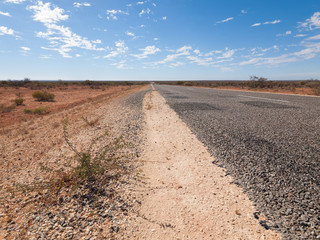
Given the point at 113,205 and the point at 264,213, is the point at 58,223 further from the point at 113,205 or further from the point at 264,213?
the point at 264,213

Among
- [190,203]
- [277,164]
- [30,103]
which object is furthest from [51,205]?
[30,103]

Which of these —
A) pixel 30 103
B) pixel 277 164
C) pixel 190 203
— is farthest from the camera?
pixel 30 103

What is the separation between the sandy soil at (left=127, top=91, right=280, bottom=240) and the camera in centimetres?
185

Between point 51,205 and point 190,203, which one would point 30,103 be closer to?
point 51,205

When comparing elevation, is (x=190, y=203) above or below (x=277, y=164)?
below

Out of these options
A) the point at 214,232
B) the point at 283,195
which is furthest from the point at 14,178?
the point at 283,195

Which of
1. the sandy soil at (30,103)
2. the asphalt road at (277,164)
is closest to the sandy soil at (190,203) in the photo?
the asphalt road at (277,164)

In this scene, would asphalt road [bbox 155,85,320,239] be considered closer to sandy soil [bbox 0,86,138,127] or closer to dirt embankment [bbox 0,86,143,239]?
dirt embankment [bbox 0,86,143,239]

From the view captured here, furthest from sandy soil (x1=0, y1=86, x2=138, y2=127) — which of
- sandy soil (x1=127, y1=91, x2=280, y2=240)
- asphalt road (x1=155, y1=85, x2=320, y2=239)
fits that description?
asphalt road (x1=155, y1=85, x2=320, y2=239)

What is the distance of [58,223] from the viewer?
6.63 feet

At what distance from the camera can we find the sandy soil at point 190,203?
6.07ft

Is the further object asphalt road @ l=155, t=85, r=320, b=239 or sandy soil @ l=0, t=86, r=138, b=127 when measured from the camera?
sandy soil @ l=0, t=86, r=138, b=127

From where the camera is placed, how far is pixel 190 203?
7.54ft

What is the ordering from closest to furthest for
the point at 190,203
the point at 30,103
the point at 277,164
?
the point at 190,203 → the point at 277,164 → the point at 30,103
